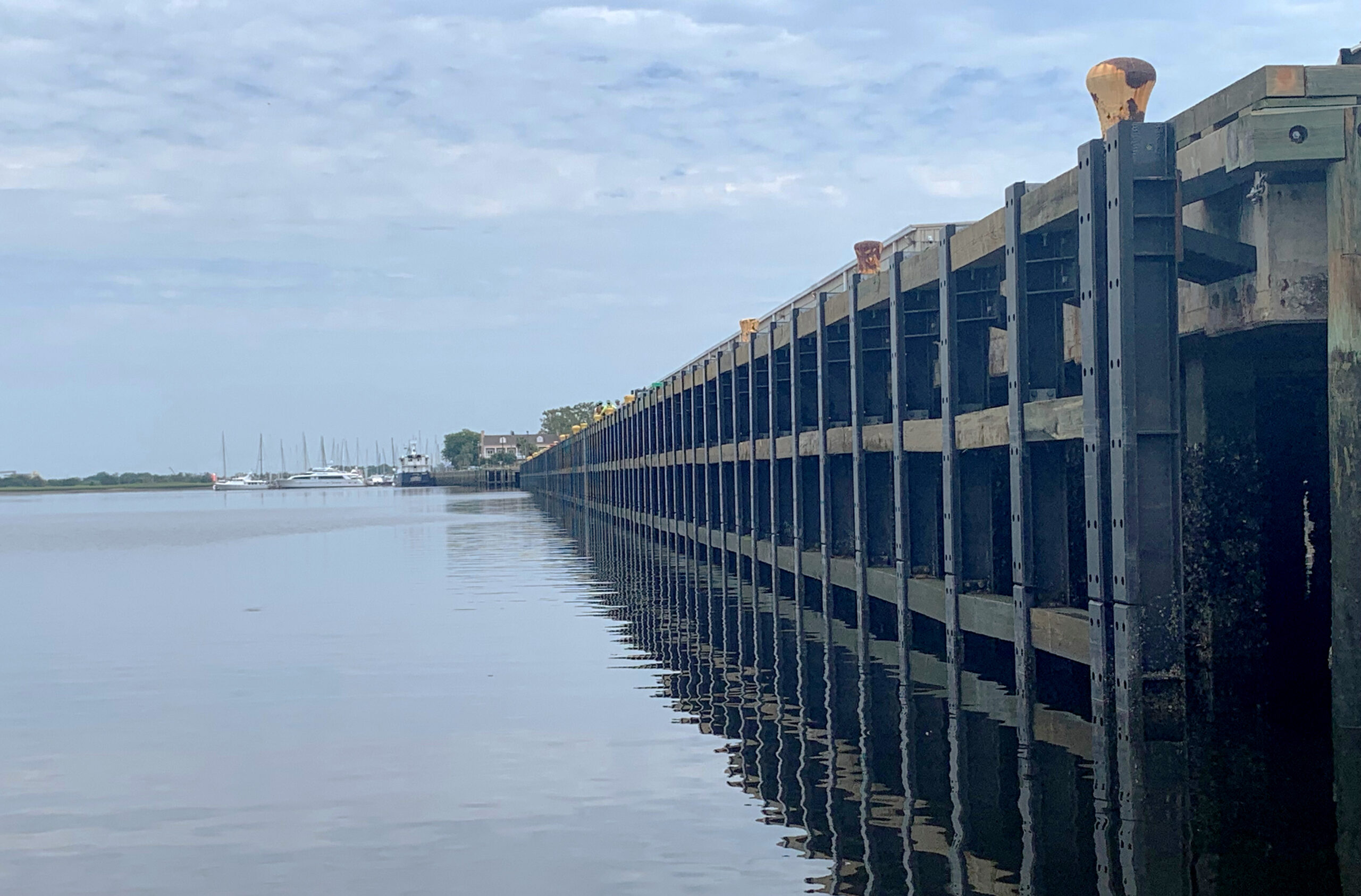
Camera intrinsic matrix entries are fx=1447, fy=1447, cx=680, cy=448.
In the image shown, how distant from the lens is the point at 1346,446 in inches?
404

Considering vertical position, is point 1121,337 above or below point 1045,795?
above

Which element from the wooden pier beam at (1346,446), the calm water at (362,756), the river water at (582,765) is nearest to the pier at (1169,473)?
the wooden pier beam at (1346,446)

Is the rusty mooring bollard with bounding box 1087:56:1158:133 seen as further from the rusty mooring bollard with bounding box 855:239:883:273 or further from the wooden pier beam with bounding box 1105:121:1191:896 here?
the rusty mooring bollard with bounding box 855:239:883:273

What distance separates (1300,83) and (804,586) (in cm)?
1538

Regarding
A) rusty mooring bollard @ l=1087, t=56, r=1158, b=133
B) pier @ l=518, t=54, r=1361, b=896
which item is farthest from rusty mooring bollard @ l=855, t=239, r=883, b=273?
rusty mooring bollard @ l=1087, t=56, r=1158, b=133

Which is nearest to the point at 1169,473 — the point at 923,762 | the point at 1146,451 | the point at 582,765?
the point at 1146,451

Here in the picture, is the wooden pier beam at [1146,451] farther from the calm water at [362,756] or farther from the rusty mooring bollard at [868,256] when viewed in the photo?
the rusty mooring bollard at [868,256]

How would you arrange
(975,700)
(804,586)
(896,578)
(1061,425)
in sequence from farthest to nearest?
(804,586), (896,578), (975,700), (1061,425)

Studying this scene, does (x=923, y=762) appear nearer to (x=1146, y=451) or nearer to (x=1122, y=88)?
(x=1146, y=451)

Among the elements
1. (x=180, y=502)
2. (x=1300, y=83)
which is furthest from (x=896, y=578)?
(x=180, y=502)

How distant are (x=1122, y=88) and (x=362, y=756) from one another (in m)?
8.89

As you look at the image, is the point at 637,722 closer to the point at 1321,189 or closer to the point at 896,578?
the point at 896,578

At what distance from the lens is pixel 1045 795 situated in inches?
414

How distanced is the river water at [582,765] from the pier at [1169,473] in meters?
0.14
